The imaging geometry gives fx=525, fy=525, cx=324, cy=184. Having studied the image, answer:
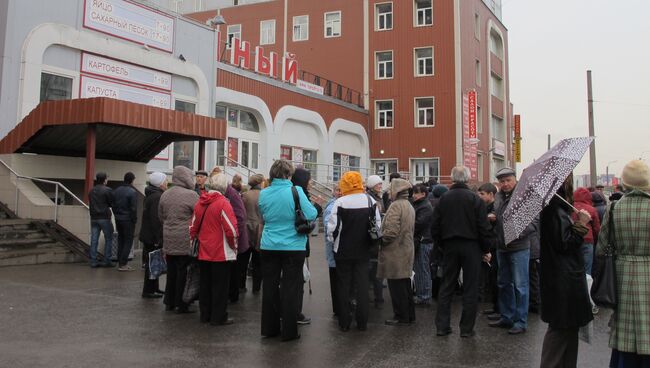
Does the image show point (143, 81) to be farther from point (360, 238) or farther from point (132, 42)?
point (360, 238)

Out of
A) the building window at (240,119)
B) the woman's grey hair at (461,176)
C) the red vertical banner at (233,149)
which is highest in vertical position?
the building window at (240,119)

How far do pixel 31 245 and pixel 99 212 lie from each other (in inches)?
77.7

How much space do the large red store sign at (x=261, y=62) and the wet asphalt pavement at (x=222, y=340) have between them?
1716 cm

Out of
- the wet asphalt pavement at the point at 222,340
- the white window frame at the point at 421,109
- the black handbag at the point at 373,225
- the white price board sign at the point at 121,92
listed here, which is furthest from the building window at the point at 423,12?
the black handbag at the point at 373,225

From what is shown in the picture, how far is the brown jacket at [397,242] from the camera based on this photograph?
21.7ft

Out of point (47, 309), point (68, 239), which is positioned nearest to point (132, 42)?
point (68, 239)

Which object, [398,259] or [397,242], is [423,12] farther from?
[398,259]

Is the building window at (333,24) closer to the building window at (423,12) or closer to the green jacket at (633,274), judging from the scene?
the building window at (423,12)

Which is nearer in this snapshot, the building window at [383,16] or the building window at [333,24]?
the building window at [383,16]

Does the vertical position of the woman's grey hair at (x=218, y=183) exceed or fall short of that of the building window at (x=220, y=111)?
it falls short

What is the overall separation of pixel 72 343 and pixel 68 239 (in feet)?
24.2

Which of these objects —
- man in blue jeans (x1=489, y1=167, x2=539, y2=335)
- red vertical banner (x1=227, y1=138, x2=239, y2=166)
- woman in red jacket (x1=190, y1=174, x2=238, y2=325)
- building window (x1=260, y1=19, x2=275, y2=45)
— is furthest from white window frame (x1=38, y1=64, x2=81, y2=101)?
building window (x1=260, y1=19, x2=275, y2=45)

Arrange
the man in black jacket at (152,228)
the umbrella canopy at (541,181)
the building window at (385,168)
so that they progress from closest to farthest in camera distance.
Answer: the umbrella canopy at (541,181) < the man in black jacket at (152,228) < the building window at (385,168)

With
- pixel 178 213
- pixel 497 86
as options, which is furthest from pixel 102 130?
pixel 497 86
